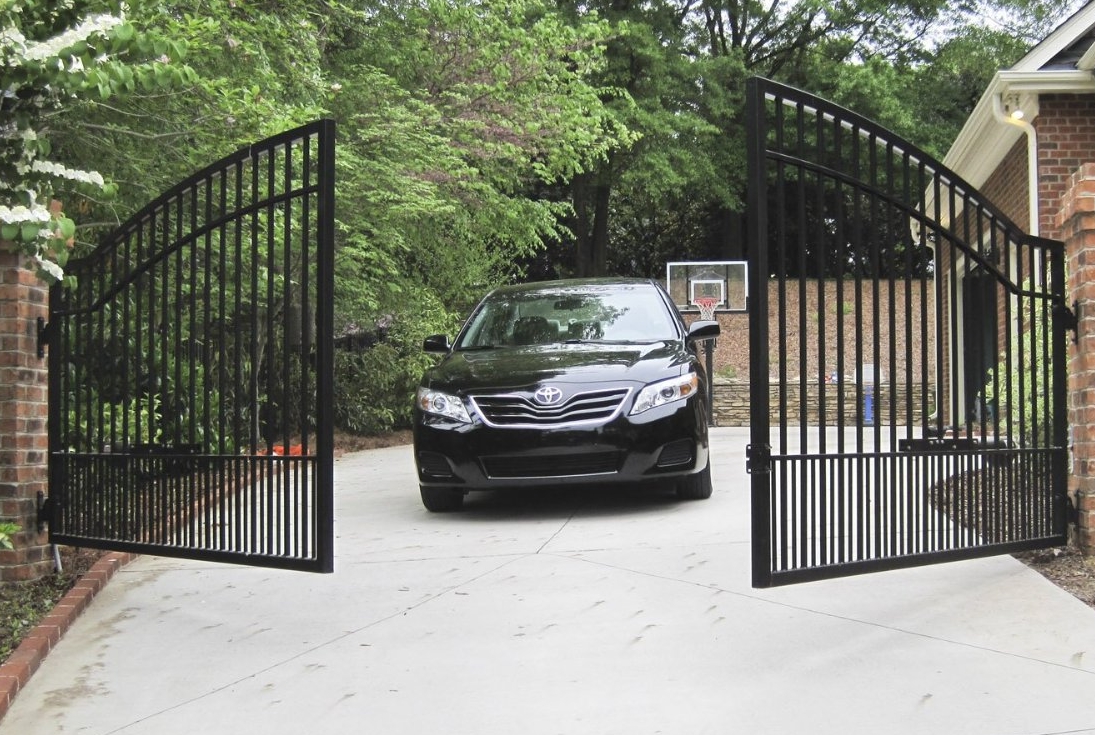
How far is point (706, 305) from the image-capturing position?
23812mm

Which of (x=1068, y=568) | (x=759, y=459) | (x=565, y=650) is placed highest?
(x=759, y=459)

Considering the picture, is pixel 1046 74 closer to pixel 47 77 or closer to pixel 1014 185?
pixel 1014 185

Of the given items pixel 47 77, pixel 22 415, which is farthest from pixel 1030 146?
pixel 47 77

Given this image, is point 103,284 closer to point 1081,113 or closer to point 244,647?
point 244,647

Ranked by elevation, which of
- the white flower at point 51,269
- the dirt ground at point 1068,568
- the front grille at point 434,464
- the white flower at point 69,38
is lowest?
the dirt ground at point 1068,568

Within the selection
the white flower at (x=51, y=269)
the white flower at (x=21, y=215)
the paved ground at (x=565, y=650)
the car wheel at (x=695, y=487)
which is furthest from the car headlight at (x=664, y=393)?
the white flower at (x=21, y=215)

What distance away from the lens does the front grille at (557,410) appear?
6.67m

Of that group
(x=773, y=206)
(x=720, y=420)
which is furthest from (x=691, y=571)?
(x=773, y=206)

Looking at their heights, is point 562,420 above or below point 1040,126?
below

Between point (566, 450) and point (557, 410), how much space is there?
252mm

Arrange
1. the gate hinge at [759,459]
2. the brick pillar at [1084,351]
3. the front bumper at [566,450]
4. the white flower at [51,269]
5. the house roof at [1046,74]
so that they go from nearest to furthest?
the white flower at [51,269]
the gate hinge at [759,459]
the brick pillar at [1084,351]
the front bumper at [566,450]
the house roof at [1046,74]

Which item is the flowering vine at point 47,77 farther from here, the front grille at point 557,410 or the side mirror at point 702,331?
the side mirror at point 702,331

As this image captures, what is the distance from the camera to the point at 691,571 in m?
5.29

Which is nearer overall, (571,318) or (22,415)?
(22,415)
